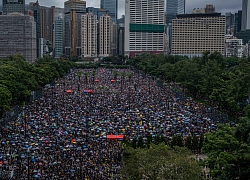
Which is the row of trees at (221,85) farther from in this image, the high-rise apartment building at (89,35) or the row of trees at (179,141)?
the high-rise apartment building at (89,35)

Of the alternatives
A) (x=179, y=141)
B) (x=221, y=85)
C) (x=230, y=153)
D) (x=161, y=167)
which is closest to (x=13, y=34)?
(x=221, y=85)

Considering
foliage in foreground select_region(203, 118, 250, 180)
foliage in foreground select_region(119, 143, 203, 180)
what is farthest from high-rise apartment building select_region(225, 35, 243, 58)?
foliage in foreground select_region(119, 143, 203, 180)

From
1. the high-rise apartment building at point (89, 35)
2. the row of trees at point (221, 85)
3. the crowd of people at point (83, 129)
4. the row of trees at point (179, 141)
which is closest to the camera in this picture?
the crowd of people at point (83, 129)

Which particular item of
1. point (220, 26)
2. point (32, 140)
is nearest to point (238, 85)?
→ point (32, 140)

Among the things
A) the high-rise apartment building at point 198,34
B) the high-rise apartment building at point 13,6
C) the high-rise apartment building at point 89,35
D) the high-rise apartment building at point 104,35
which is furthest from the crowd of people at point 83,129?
the high-rise apartment building at point 13,6

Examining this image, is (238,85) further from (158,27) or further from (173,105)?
(158,27)

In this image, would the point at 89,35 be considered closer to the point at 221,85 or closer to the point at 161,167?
the point at 221,85

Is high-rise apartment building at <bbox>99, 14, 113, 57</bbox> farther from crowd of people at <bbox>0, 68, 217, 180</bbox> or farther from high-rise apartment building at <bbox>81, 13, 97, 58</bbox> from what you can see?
crowd of people at <bbox>0, 68, 217, 180</bbox>
